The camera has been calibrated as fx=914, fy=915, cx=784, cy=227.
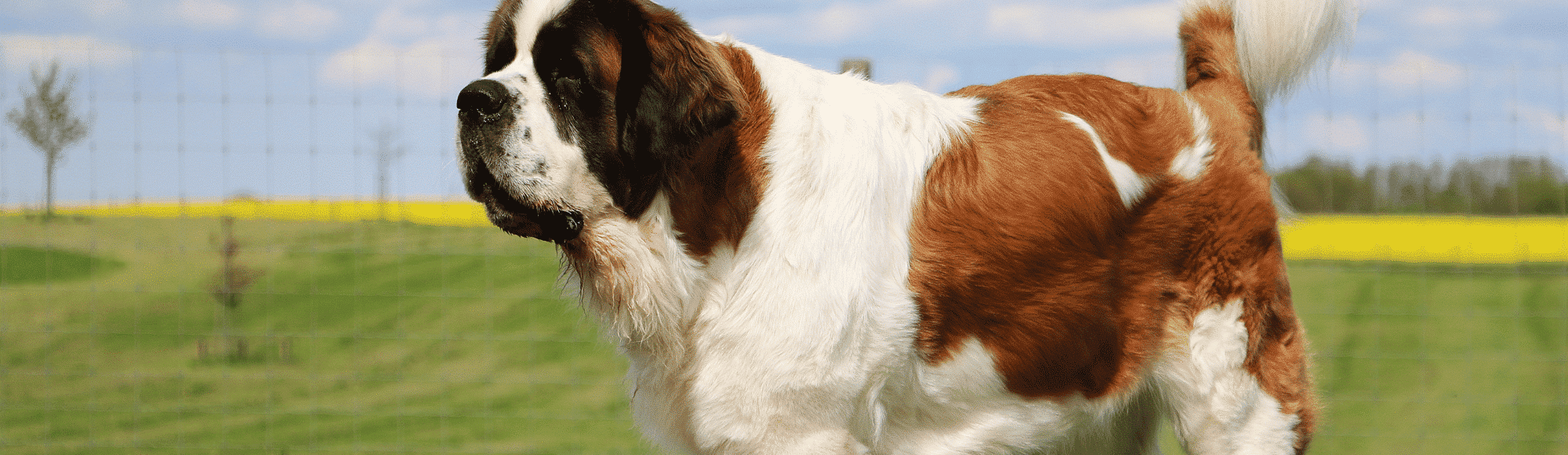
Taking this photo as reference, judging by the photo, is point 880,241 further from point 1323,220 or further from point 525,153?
point 1323,220

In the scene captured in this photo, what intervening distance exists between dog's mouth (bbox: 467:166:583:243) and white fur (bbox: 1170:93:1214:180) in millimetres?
1618

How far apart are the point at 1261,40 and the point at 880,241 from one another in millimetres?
1666

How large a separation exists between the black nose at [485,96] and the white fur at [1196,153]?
69.2 inches

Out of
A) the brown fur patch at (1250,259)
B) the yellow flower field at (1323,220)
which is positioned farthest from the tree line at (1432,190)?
the brown fur patch at (1250,259)

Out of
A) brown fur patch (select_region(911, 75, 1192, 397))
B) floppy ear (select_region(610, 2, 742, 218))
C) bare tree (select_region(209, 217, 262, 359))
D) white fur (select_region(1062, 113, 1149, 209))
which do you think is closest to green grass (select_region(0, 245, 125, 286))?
bare tree (select_region(209, 217, 262, 359))

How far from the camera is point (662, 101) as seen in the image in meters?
1.92

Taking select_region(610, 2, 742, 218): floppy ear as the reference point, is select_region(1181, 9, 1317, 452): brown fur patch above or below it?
below

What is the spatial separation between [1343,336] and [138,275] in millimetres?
7383

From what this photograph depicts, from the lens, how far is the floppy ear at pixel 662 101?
6.29 feet

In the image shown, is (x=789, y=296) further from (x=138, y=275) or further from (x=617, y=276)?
(x=138, y=275)

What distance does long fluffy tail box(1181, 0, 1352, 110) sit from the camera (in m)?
2.89

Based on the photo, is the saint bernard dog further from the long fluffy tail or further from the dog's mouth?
the long fluffy tail

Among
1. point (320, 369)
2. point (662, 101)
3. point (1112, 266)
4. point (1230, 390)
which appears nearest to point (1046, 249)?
point (1112, 266)

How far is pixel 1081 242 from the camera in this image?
2.33 m
